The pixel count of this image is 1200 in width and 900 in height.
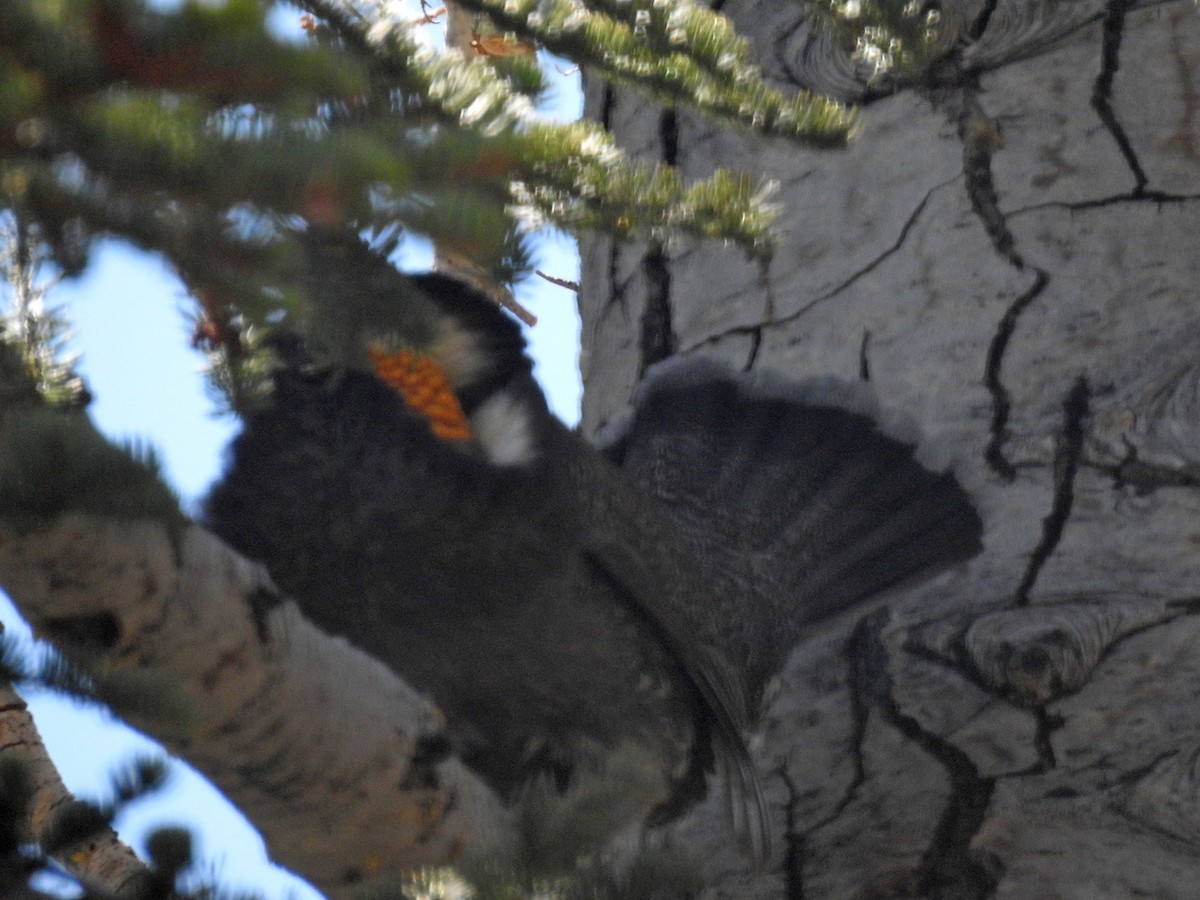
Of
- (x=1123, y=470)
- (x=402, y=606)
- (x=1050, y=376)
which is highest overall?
(x=1050, y=376)

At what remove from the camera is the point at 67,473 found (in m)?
0.96

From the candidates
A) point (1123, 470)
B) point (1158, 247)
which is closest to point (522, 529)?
point (1123, 470)

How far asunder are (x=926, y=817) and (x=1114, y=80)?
1507mm

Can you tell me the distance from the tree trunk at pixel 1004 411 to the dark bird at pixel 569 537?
0.37 feet

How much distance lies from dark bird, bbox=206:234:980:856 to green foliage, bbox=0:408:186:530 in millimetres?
1226

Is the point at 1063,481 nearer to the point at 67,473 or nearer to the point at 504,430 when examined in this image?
the point at 504,430

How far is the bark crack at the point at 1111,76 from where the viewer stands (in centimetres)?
274

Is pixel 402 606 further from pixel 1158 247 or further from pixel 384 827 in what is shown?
pixel 1158 247

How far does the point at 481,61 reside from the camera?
56.1 inches

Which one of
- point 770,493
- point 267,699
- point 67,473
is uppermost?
point 770,493

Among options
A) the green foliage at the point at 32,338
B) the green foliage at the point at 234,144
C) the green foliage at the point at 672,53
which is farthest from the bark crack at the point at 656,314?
the green foliage at the point at 32,338

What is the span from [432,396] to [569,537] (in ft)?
1.27

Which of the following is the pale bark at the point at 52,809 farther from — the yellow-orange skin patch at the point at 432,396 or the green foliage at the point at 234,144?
the yellow-orange skin patch at the point at 432,396

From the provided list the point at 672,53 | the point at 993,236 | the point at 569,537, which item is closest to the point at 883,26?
the point at 672,53
